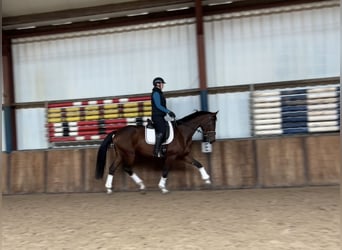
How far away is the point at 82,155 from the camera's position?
30.5ft

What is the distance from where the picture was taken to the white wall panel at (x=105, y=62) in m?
9.55

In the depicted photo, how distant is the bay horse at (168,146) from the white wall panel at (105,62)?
1413 millimetres

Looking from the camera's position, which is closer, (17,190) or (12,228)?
(12,228)

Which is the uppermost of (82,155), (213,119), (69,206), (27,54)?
(27,54)

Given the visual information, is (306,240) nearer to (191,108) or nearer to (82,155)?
(191,108)

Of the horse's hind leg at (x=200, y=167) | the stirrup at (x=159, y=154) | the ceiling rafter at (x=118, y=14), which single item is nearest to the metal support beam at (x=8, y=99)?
the ceiling rafter at (x=118, y=14)

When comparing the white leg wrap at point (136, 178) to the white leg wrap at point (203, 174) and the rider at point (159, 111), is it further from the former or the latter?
the white leg wrap at point (203, 174)

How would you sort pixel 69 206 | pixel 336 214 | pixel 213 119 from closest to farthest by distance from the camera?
pixel 336 214
pixel 69 206
pixel 213 119

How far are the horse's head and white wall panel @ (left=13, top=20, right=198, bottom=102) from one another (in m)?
1.34

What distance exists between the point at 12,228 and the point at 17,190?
13.5ft

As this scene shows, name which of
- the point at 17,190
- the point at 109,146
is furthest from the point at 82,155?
the point at 17,190

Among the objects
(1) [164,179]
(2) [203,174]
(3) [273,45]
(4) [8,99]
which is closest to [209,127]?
(2) [203,174]

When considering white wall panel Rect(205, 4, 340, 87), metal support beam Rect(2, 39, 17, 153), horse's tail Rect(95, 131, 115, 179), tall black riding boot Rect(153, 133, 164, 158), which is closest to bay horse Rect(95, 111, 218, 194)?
horse's tail Rect(95, 131, 115, 179)

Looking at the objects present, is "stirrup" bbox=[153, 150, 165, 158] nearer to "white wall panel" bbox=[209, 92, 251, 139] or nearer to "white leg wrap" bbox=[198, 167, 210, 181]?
"white leg wrap" bbox=[198, 167, 210, 181]
